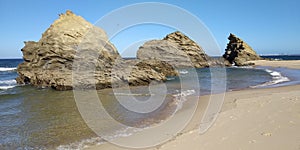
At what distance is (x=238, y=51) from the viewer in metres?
78.1

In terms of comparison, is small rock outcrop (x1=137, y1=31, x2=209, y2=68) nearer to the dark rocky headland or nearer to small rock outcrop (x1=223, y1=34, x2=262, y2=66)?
small rock outcrop (x1=223, y1=34, x2=262, y2=66)

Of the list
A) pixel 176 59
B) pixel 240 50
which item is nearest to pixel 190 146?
pixel 176 59

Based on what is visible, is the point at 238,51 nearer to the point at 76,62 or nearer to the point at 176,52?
the point at 176,52

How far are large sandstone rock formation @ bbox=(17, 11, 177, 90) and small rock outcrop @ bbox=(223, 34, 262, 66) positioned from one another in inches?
2197

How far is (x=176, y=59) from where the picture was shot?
6138 centimetres

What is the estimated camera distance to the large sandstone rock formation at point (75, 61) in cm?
2205

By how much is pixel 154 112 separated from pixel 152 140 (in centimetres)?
480

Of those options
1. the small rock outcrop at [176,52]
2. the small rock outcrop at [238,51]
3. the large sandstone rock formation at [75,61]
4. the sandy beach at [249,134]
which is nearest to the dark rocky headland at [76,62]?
the large sandstone rock formation at [75,61]

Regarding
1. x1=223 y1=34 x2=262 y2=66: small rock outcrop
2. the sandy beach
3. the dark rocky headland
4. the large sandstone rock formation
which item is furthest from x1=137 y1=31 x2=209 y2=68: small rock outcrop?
the sandy beach

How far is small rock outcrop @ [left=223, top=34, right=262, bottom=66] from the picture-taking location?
7671cm

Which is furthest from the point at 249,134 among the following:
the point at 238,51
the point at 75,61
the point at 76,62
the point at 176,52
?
the point at 238,51

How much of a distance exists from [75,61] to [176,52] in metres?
41.7

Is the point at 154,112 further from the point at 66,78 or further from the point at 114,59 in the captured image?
the point at 114,59

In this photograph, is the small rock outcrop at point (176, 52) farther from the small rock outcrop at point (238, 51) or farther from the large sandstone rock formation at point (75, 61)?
the large sandstone rock formation at point (75, 61)
